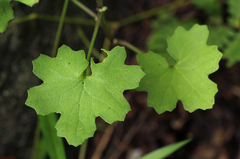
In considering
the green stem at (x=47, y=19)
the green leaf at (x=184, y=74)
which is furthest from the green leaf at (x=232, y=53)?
the green stem at (x=47, y=19)

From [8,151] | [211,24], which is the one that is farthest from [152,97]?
[211,24]

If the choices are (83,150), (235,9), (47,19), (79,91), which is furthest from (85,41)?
(235,9)

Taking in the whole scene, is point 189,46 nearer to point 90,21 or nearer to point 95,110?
point 95,110

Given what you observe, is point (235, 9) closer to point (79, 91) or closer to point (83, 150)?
point (79, 91)

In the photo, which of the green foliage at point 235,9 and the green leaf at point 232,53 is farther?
the green foliage at point 235,9

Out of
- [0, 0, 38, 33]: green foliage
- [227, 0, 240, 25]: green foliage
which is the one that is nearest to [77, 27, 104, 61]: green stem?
[0, 0, 38, 33]: green foliage

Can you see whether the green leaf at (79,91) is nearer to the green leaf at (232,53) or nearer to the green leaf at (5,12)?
the green leaf at (5,12)

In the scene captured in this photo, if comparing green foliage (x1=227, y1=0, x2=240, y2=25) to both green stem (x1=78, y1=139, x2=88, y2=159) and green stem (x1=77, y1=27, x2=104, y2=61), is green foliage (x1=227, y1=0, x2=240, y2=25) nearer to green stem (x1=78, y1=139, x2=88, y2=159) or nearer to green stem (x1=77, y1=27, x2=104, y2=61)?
green stem (x1=77, y1=27, x2=104, y2=61)
